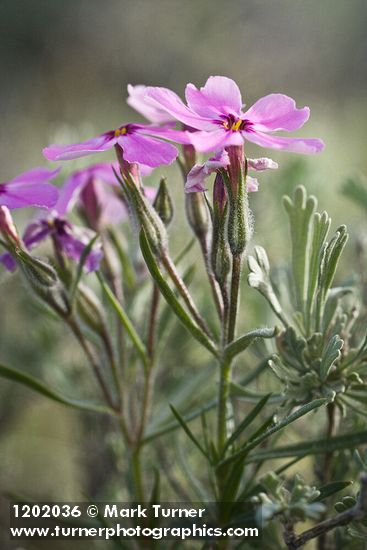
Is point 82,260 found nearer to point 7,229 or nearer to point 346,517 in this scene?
point 7,229

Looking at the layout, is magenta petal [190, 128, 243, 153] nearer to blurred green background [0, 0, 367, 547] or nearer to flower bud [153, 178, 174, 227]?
flower bud [153, 178, 174, 227]

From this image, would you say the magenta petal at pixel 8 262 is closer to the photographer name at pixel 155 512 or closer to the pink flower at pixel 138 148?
the pink flower at pixel 138 148

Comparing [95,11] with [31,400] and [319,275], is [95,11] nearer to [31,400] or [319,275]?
[31,400]

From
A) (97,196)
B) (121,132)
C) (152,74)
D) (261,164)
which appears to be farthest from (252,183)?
(152,74)

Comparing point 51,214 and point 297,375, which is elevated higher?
point 51,214

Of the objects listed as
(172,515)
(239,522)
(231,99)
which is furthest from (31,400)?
(231,99)

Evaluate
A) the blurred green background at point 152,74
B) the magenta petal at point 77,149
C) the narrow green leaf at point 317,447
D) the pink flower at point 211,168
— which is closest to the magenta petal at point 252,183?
the pink flower at point 211,168
